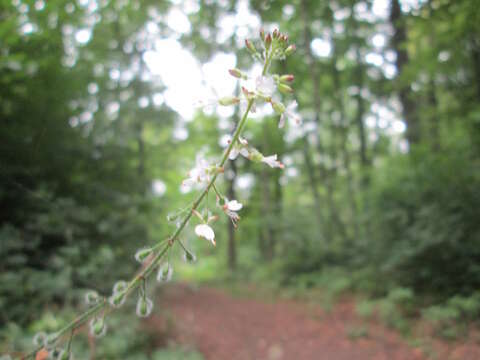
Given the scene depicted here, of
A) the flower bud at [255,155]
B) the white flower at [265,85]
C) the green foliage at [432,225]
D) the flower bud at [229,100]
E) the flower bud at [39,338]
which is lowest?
the flower bud at [39,338]

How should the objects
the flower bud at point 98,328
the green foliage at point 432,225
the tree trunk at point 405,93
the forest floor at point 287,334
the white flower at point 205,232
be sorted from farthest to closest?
the tree trunk at point 405,93
the green foliage at point 432,225
the forest floor at point 287,334
the flower bud at point 98,328
the white flower at point 205,232

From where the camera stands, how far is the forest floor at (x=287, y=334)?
13.4ft

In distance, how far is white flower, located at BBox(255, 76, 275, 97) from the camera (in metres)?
1.29

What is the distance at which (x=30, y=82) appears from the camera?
478 centimetres

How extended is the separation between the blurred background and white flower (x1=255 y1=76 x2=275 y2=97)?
0.24 meters

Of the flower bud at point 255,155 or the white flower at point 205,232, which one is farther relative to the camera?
the flower bud at point 255,155

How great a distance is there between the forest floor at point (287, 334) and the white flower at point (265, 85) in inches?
135

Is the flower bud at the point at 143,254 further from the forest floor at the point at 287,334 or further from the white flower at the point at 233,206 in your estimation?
the forest floor at the point at 287,334

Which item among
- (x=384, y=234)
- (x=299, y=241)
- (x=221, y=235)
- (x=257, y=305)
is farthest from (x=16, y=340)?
(x=221, y=235)

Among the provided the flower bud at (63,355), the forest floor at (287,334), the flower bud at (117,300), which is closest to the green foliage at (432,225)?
the forest floor at (287,334)

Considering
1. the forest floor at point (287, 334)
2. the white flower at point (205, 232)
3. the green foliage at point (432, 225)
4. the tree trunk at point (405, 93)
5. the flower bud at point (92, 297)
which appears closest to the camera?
the white flower at point (205, 232)

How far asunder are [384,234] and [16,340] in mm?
5869

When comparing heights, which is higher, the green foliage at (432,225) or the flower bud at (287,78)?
the green foliage at (432,225)

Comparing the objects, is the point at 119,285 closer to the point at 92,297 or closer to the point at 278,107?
the point at 92,297
